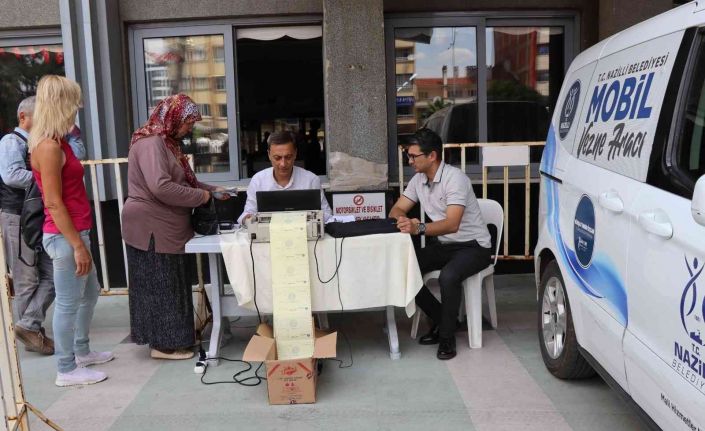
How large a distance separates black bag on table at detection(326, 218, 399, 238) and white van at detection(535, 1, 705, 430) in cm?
103

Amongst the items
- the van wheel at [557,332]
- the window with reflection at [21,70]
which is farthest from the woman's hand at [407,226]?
the window with reflection at [21,70]

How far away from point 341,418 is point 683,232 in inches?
76.0

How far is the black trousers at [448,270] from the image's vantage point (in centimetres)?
407

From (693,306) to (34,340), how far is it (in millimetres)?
4079

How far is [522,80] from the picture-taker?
20.6 feet

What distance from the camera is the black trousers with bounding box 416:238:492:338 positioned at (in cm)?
407

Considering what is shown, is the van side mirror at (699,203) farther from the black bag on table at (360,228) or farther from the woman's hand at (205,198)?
the woman's hand at (205,198)

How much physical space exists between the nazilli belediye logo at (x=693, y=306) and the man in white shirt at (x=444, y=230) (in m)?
1.97

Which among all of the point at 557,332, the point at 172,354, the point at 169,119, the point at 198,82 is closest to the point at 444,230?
the point at 557,332

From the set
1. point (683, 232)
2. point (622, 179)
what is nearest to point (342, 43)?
point (622, 179)

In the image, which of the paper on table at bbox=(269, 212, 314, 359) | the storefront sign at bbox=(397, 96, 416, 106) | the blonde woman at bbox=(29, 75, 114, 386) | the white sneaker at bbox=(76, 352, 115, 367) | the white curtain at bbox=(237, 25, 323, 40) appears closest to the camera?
the blonde woman at bbox=(29, 75, 114, 386)

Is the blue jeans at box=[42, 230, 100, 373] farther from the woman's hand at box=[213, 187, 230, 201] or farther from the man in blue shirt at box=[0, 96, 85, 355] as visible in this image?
the woman's hand at box=[213, 187, 230, 201]

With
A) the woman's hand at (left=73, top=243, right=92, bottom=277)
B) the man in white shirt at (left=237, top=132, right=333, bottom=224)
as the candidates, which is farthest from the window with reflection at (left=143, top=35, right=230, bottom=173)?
the woman's hand at (left=73, top=243, right=92, bottom=277)

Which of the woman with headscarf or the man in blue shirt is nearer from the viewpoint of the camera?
the woman with headscarf
